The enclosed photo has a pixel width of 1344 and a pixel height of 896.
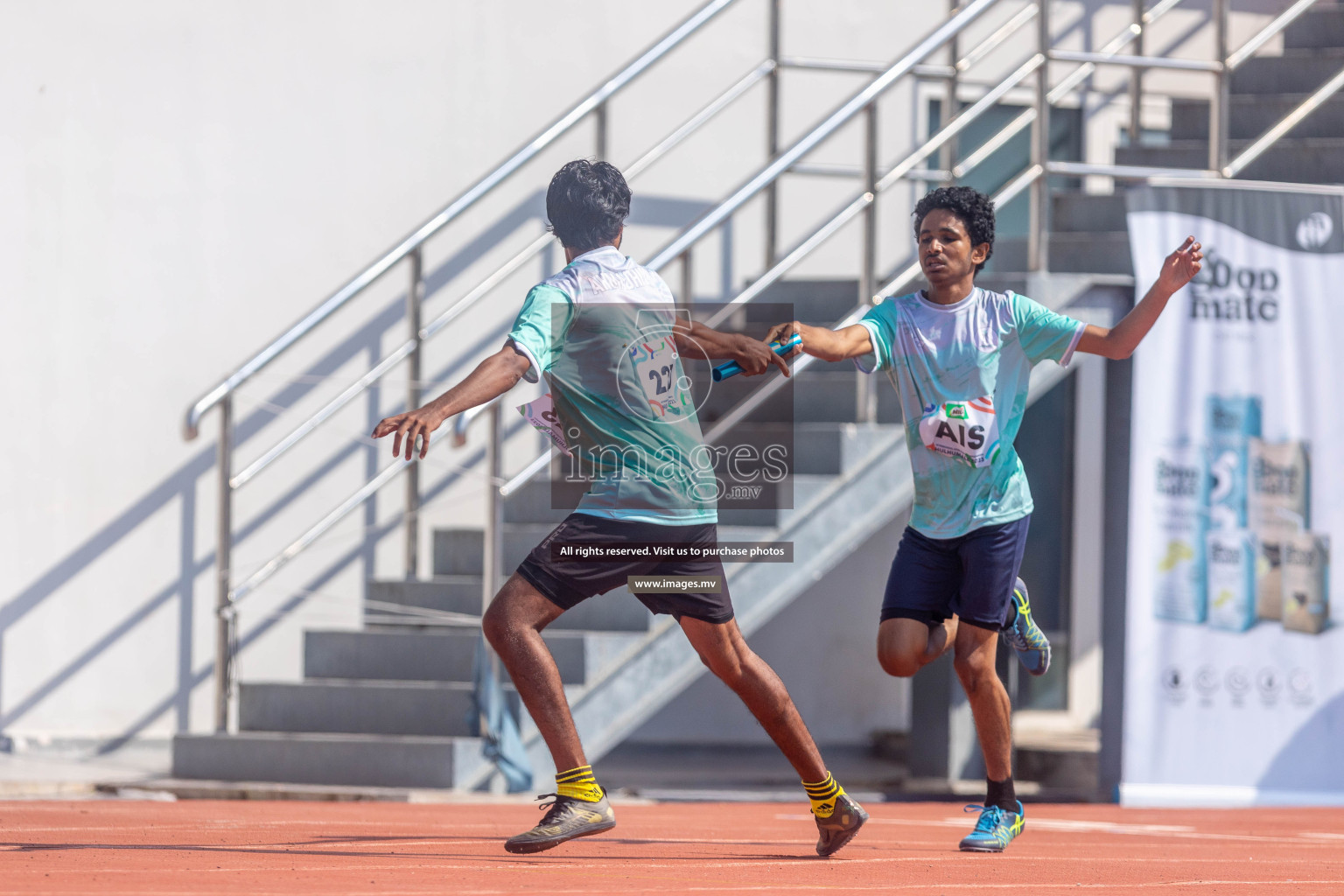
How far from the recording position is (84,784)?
675cm

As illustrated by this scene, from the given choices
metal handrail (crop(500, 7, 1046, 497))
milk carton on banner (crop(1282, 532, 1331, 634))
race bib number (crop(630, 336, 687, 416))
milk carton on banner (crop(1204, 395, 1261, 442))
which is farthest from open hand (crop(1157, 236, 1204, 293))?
milk carton on banner (crop(1282, 532, 1331, 634))

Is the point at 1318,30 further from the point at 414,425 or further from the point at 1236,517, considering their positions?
the point at 414,425

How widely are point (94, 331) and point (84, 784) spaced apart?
215 centimetres

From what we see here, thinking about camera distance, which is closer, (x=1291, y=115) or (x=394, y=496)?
(x=1291, y=115)

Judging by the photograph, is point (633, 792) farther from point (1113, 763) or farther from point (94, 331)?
point (94, 331)

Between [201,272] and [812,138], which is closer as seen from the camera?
[812,138]

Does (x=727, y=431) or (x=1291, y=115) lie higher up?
(x=1291, y=115)

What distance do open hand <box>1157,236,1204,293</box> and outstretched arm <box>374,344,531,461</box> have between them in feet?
6.05

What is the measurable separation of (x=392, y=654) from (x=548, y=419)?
3023mm

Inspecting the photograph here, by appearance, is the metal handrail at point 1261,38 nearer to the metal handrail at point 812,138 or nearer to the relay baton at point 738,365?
the metal handrail at point 812,138

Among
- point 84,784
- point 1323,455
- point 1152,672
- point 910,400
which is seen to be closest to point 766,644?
point 1152,672

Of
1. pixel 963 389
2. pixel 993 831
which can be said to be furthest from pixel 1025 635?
pixel 963 389

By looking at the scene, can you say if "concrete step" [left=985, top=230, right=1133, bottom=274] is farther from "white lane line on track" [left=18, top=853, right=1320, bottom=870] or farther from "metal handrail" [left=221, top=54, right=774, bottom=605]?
"white lane line on track" [left=18, top=853, right=1320, bottom=870]

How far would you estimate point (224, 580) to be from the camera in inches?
273
